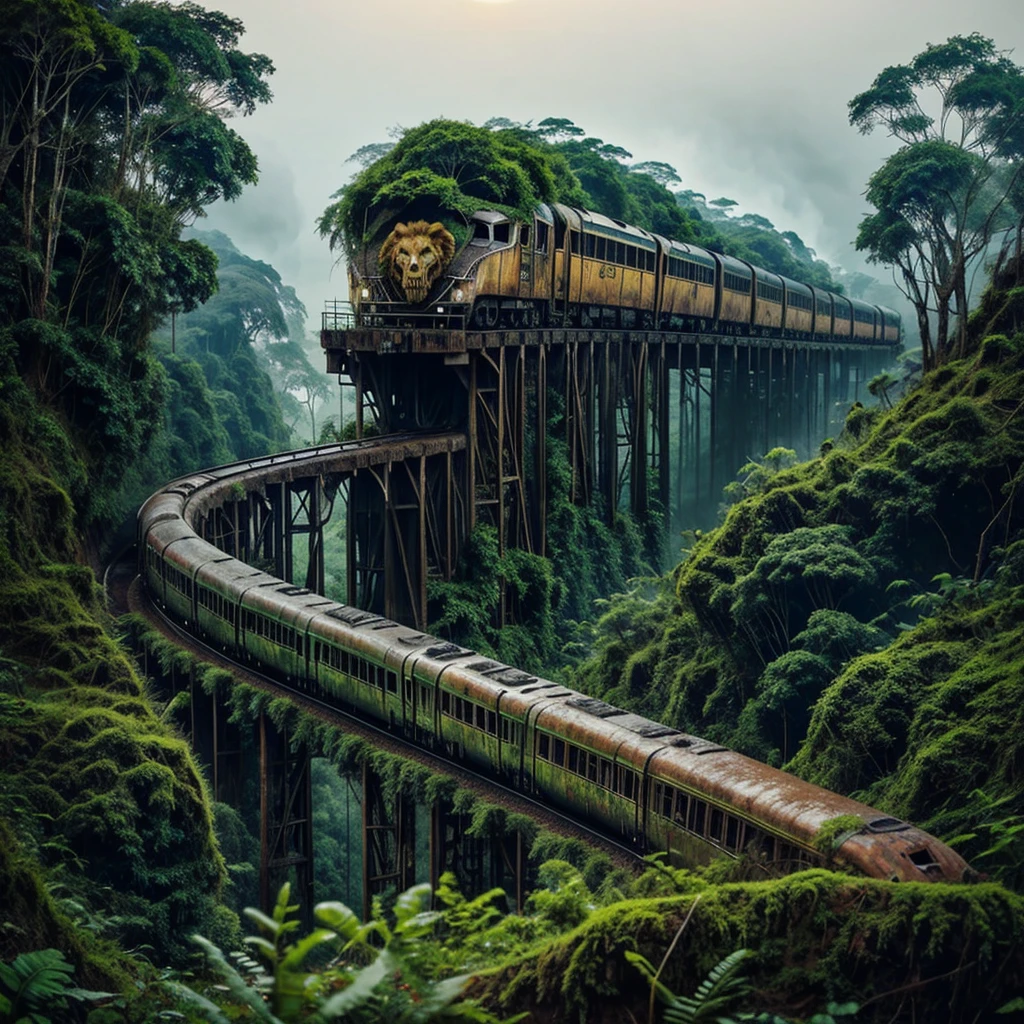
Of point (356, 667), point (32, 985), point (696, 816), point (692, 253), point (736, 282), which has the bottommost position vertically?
point (696, 816)

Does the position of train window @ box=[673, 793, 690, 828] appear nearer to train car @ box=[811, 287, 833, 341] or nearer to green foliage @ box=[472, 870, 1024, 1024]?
green foliage @ box=[472, 870, 1024, 1024]

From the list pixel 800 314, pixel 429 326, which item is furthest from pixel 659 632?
pixel 800 314

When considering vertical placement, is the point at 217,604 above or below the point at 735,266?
below

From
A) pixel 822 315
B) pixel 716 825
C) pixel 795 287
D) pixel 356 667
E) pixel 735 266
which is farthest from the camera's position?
pixel 822 315

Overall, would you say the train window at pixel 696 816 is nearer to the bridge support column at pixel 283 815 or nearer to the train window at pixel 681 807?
the train window at pixel 681 807

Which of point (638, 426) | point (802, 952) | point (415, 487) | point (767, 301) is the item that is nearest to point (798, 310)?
point (767, 301)

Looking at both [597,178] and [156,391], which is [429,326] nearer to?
[156,391]

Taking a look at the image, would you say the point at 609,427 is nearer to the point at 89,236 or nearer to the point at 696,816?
the point at 89,236
